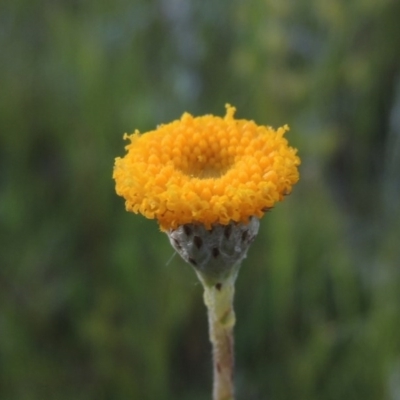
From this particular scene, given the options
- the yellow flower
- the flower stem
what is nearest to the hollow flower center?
the yellow flower

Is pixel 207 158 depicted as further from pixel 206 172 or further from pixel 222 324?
pixel 222 324

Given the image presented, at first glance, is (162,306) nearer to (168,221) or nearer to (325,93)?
(325,93)

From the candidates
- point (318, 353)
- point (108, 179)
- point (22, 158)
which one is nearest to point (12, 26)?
point (22, 158)

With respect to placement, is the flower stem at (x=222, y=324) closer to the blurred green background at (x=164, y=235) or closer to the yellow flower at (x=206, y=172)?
the yellow flower at (x=206, y=172)

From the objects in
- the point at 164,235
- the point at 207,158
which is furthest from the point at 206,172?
the point at 164,235

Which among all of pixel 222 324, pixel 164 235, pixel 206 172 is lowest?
pixel 222 324
